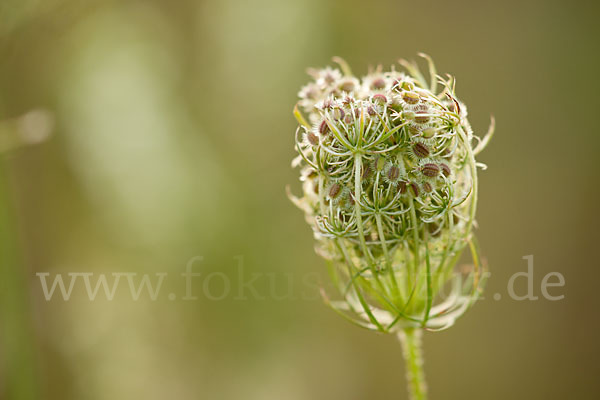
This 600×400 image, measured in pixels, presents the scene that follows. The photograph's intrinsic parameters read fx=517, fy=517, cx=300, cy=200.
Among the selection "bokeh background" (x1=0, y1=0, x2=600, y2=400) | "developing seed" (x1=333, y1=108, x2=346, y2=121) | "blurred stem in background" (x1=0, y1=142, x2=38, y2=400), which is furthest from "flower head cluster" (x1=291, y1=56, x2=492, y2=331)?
"bokeh background" (x1=0, y1=0, x2=600, y2=400)

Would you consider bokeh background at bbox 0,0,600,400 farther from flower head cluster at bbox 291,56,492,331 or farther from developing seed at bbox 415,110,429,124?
developing seed at bbox 415,110,429,124

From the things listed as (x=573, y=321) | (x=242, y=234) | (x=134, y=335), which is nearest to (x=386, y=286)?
(x=242, y=234)

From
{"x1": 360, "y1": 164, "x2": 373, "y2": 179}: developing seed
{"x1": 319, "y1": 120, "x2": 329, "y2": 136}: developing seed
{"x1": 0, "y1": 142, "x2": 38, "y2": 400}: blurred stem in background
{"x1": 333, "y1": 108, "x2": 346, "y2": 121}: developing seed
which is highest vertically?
{"x1": 333, "y1": 108, "x2": 346, "y2": 121}: developing seed

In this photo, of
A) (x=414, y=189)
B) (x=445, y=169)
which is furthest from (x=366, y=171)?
(x=445, y=169)

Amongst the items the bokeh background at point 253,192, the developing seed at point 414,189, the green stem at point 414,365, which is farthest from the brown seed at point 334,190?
the bokeh background at point 253,192

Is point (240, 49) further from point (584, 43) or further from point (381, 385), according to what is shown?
point (381, 385)

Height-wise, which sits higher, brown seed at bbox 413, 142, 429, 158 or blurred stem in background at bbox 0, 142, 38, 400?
brown seed at bbox 413, 142, 429, 158

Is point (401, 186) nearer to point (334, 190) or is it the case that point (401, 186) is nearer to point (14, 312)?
point (334, 190)
